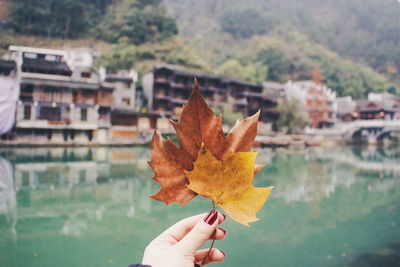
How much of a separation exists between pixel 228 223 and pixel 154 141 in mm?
4067

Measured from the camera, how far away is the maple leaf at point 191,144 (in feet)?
2.44

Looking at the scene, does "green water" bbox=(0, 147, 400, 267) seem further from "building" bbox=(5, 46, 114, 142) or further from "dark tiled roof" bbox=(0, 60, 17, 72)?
"dark tiled roof" bbox=(0, 60, 17, 72)

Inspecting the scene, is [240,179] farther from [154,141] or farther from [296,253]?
[296,253]

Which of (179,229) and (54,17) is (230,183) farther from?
(54,17)

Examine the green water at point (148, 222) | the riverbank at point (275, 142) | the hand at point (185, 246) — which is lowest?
the riverbank at point (275, 142)

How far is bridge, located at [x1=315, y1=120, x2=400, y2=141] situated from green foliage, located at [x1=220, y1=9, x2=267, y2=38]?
1182 inches

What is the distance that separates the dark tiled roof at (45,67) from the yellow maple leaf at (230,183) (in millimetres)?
18343

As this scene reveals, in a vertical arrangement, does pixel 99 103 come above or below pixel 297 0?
below

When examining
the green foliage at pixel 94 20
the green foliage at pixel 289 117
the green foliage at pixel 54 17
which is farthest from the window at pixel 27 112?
the green foliage at pixel 289 117

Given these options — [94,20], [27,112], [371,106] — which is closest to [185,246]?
[27,112]

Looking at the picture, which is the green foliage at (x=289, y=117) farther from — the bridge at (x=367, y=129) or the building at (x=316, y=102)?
the building at (x=316, y=102)

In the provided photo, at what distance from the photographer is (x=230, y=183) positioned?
761mm

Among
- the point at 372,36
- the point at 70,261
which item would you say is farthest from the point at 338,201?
the point at 372,36

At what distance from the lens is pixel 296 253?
387 cm
